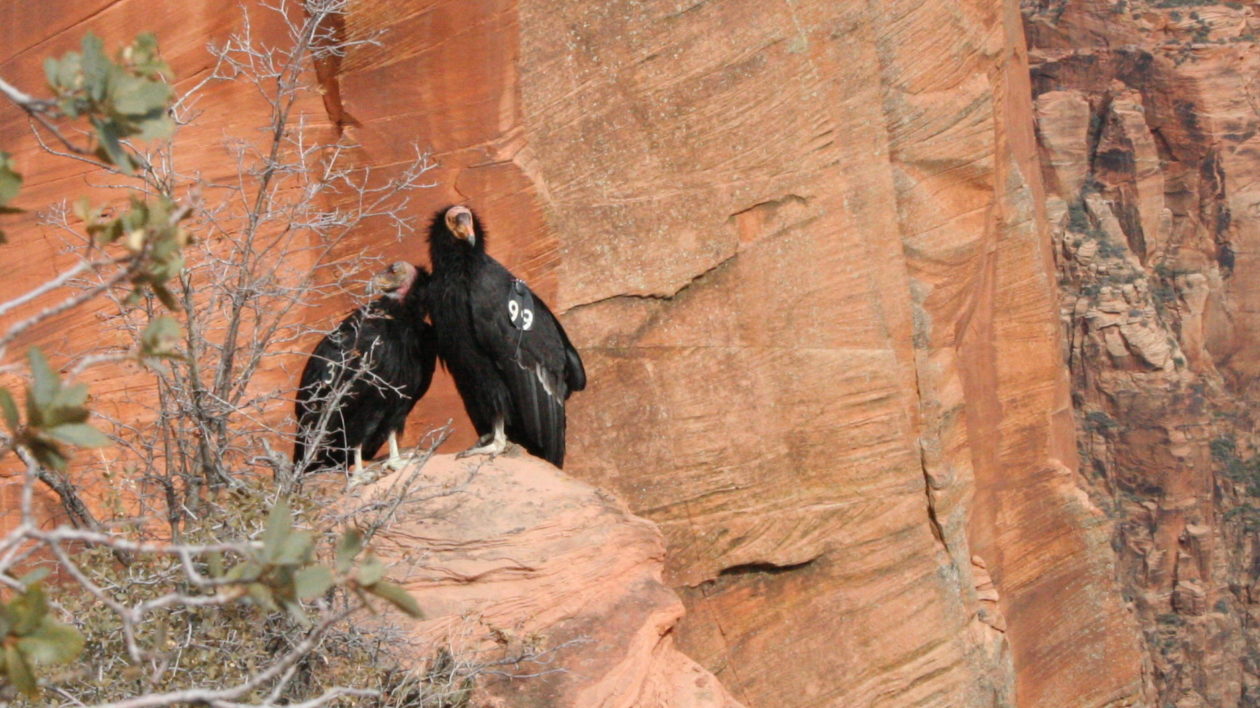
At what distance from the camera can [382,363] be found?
6605 millimetres

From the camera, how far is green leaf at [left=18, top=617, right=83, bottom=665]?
236cm

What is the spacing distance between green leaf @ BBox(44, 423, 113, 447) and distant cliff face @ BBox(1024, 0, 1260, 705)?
31379 millimetres

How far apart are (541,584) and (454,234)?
1713 mm

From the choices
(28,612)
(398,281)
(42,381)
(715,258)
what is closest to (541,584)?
(398,281)

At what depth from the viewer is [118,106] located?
2.47m

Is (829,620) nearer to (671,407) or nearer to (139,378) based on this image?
(671,407)

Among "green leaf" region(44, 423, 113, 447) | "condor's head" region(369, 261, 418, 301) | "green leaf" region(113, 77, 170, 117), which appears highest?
"green leaf" region(113, 77, 170, 117)

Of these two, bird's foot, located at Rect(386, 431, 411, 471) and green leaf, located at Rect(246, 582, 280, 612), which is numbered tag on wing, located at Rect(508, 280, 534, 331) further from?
green leaf, located at Rect(246, 582, 280, 612)

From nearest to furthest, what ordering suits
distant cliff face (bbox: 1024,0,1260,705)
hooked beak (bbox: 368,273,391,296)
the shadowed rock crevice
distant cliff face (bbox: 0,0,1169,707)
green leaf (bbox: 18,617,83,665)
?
green leaf (bbox: 18,617,83,665) → hooked beak (bbox: 368,273,391,296) → distant cliff face (bbox: 0,0,1169,707) → the shadowed rock crevice → distant cliff face (bbox: 1024,0,1260,705)

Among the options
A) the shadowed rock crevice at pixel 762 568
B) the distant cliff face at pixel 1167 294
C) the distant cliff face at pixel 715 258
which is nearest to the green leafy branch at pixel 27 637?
the distant cliff face at pixel 715 258

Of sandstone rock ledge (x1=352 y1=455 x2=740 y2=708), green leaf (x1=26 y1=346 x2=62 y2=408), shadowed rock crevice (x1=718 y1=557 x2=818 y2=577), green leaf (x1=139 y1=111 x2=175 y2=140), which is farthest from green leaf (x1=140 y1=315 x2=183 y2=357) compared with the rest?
shadowed rock crevice (x1=718 y1=557 x2=818 y2=577)

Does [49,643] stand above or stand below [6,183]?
below

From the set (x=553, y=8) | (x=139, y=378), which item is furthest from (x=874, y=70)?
(x=139, y=378)

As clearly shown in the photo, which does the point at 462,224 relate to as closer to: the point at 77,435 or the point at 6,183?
the point at 6,183
